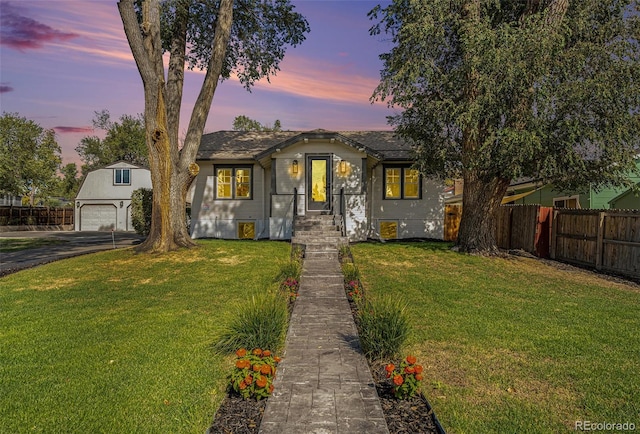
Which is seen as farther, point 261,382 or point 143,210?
point 143,210

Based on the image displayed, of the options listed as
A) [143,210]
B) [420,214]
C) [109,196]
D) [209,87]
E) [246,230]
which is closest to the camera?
[209,87]

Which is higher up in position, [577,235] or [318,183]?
[318,183]

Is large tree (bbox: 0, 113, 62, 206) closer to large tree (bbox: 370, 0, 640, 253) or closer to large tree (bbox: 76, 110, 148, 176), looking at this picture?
large tree (bbox: 76, 110, 148, 176)

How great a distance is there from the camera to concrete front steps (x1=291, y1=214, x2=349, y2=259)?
12188 mm

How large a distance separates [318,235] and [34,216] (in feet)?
99.7

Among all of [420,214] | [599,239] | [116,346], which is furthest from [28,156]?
[599,239]

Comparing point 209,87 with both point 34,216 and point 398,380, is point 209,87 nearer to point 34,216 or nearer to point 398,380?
point 398,380

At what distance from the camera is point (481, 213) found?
13.4 meters

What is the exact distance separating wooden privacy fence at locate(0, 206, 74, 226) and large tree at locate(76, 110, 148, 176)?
19518 millimetres

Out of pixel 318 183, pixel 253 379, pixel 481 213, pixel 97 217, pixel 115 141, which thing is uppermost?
pixel 115 141

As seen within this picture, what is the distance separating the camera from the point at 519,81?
11000 millimetres

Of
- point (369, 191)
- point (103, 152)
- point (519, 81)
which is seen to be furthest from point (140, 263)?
point (103, 152)

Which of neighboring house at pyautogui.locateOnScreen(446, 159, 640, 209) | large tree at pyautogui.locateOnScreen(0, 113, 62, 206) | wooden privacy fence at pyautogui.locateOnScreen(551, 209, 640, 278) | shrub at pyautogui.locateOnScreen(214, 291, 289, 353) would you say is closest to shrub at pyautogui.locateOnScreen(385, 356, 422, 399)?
shrub at pyautogui.locateOnScreen(214, 291, 289, 353)

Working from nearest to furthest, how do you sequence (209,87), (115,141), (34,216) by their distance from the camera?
(209,87) → (34,216) → (115,141)
